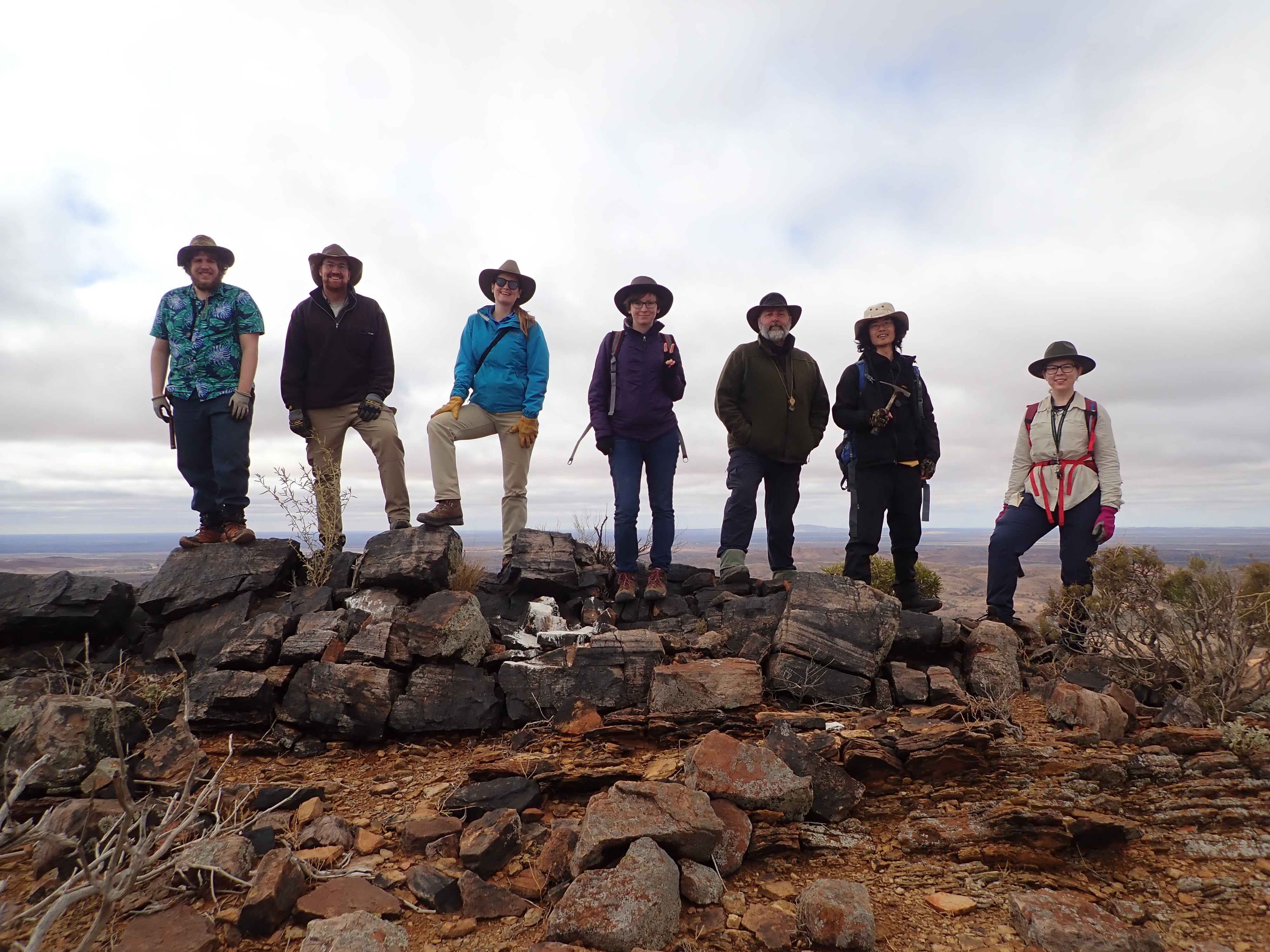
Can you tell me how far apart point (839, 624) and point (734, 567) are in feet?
5.28

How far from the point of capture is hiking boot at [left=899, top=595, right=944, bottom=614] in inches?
294

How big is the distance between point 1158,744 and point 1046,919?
2.38 meters

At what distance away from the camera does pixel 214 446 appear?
7.10m

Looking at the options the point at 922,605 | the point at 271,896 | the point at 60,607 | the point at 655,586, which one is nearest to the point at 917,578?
the point at 922,605

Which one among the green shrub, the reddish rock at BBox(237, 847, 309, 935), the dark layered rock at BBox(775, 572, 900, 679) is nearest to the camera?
the reddish rock at BBox(237, 847, 309, 935)

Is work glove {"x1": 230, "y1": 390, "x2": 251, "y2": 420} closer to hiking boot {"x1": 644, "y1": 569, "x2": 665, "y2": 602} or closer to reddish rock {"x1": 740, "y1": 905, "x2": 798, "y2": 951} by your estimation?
hiking boot {"x1": 644, "y1": 569, "x2": 665, "y2": 602}

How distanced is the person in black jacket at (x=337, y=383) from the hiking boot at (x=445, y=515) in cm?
41

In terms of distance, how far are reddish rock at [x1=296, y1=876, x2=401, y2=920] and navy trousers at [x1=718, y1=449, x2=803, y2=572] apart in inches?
195

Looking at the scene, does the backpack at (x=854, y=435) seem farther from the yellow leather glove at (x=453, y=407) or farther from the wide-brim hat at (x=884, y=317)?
the yellow leather glove at (x=453, y=407)

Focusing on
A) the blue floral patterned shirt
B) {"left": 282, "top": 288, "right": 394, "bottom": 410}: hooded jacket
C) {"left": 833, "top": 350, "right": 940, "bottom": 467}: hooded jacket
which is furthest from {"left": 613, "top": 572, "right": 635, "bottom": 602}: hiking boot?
the blue floral patterned shirt

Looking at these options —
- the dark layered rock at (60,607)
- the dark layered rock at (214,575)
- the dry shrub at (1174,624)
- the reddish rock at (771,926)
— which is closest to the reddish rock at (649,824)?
the reddish rock at (771,926)

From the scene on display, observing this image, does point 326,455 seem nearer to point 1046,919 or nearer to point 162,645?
point 162,645

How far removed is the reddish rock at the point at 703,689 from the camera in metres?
5.34

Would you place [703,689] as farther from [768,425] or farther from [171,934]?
[171,934]
